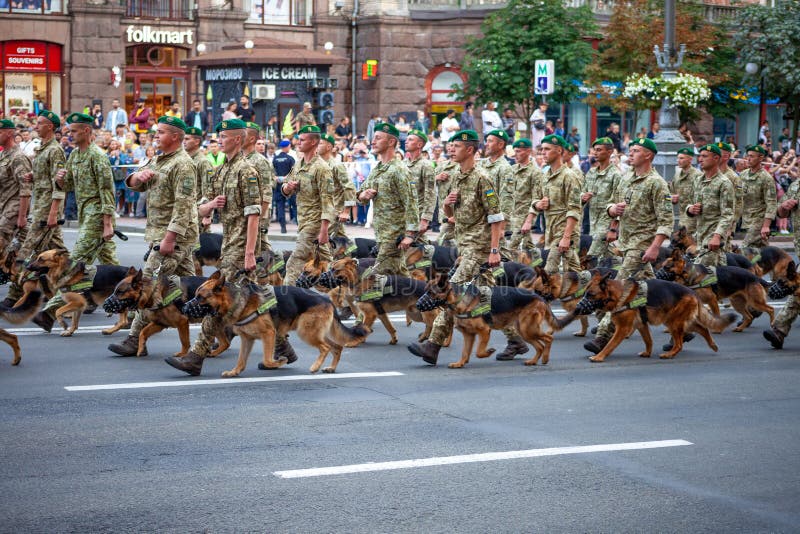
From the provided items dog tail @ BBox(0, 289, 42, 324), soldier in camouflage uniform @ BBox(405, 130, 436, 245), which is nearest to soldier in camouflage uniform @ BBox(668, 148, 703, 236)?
soldier in camouflage uniform @ BBox(405, 130, 436, 245)

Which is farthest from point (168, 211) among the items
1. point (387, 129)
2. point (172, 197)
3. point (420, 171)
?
point (420, 171)

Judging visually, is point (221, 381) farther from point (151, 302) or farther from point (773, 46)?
point (773, 46)

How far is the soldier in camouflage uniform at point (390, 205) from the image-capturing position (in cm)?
1302

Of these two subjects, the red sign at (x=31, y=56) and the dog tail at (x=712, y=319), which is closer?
the dog tail at (x=712, y=319)

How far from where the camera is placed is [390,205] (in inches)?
518

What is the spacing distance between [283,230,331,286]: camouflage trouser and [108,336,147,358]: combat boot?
92.0 inches

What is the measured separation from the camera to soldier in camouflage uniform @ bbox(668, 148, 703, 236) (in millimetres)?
15156

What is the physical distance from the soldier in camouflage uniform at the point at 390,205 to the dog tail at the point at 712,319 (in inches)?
119

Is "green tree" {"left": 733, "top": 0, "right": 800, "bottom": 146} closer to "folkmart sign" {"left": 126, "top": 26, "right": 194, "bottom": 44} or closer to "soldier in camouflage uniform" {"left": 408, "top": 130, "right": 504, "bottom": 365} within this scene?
"folkmart sign" {"left": 126, "top": 26, "right": 194, "bottom": 44}

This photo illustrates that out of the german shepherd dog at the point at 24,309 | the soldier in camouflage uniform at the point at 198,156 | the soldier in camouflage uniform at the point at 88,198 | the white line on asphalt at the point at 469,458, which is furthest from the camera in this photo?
the soldier in camouflage uniform at the point at 198,156

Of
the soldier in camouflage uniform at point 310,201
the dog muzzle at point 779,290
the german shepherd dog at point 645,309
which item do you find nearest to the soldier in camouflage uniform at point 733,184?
the dog muzzle at point 779,290

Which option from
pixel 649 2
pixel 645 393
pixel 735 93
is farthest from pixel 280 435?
pixel 735 93

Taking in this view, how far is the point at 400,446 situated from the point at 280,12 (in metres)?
36.2

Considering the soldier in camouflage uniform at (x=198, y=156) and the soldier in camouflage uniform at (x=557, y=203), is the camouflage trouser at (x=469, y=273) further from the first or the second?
the soldier in camouflage uniform at (x=198, y=156)
